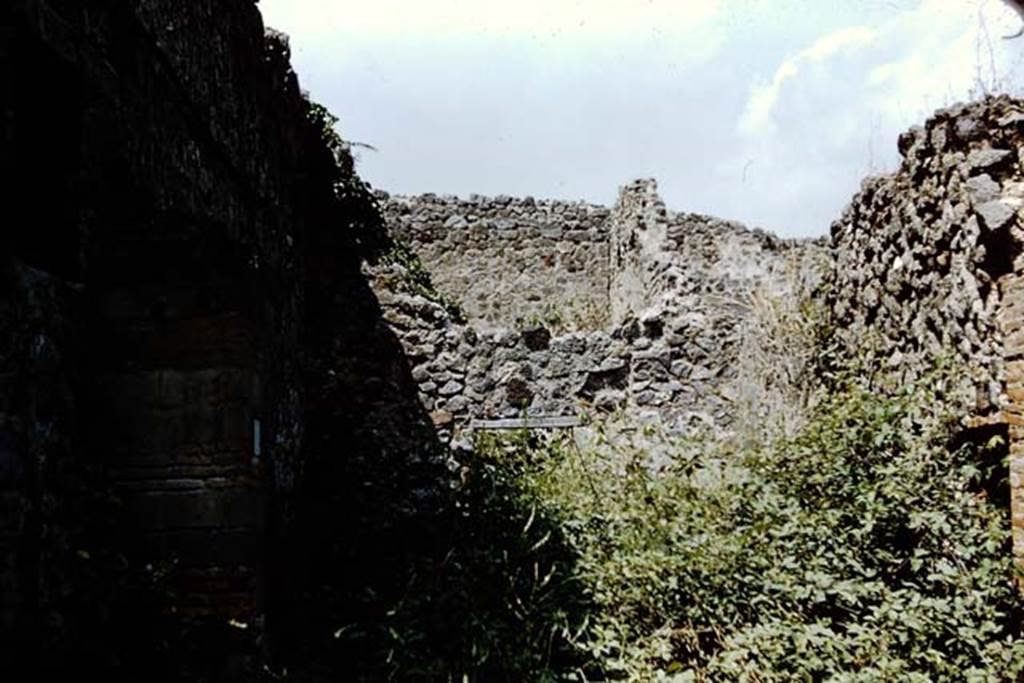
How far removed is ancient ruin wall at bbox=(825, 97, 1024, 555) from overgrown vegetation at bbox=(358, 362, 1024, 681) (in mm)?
298

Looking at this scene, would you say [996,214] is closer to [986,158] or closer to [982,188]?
[982,188]

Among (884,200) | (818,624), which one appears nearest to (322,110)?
(884,200)

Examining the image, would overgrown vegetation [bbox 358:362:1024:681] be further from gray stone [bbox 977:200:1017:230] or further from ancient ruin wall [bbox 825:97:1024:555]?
gray stone [bbox 977:200:1017:230]

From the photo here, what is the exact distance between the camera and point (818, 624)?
4660mm

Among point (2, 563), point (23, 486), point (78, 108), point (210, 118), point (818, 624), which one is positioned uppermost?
point (210, 118)

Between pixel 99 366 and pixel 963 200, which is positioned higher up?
pixel 963 200

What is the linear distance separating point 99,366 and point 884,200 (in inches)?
207

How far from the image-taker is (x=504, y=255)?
13984 mm

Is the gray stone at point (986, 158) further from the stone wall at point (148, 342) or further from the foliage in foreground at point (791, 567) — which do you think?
the stone wall at point (148, 342)

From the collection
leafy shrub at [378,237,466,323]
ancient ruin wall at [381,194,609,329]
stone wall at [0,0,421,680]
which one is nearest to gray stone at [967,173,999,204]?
stone wall at [0,0,421,680]

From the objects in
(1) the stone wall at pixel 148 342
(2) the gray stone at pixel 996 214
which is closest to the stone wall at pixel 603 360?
(1) the stone wall at pixel 148 342

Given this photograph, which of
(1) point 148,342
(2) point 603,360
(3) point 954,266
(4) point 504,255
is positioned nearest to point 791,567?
(3) point 954,266

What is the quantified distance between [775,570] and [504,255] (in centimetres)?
944

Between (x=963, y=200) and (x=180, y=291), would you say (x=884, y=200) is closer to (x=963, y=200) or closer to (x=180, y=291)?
(x=963, y=200)
